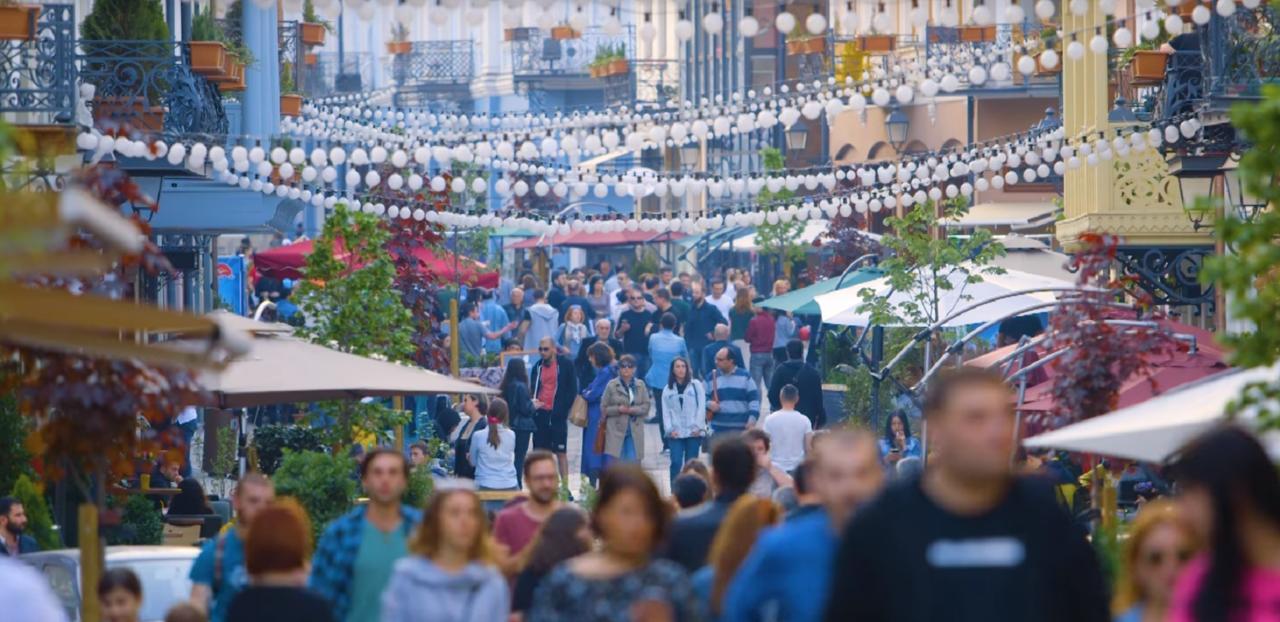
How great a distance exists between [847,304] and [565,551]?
1420cm

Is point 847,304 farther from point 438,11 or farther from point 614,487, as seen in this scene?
point 614,487

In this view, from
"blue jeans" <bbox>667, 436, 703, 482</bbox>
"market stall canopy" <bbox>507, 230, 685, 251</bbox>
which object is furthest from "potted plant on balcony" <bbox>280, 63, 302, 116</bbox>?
"market stall canopy" <bbox>507, 230, 685, 251</bbox>

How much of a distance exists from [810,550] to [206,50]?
47.8 feet

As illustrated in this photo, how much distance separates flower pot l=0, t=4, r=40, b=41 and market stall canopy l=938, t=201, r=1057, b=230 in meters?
19.2

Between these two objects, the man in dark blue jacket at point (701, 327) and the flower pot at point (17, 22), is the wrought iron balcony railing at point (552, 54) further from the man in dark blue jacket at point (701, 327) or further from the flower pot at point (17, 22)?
the flower pot at point (17, 22)

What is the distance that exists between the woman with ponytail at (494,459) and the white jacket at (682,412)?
109 inches

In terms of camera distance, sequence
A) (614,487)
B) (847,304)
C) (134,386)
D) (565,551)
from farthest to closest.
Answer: (847,304), (134,386), (565,551), (614,487)

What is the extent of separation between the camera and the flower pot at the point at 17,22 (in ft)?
51.7

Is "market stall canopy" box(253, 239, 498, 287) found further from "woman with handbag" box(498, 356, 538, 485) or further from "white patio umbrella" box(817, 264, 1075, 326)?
"white patio umbrella" box(817, 264, 1075, 326)

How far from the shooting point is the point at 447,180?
24.1 meters

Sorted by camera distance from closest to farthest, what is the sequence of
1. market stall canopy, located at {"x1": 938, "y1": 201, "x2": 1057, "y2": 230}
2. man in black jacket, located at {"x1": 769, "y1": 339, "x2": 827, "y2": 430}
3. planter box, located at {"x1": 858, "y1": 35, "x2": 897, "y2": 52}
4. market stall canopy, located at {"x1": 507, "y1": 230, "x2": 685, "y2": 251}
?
1. man in black jacket, located at {"x1": 769, "y1": 339, "x2": 827, "y2": 430}
2. market stall canopy, located at {"x1": 938, "y1": 201, "x2": 1057, "y2": 230}
3. planter box, located at {"x1": 858, "y1": 35, "x2": 897, "y2": 52}
4. market stall canopy, located at {"x1": 507, "y1": 230, "x2": 685, "y2": 251}

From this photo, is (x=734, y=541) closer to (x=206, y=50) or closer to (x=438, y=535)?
(x=438, y=535)

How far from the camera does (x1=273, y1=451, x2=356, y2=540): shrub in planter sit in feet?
47.5

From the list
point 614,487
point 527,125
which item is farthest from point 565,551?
point 527,125
